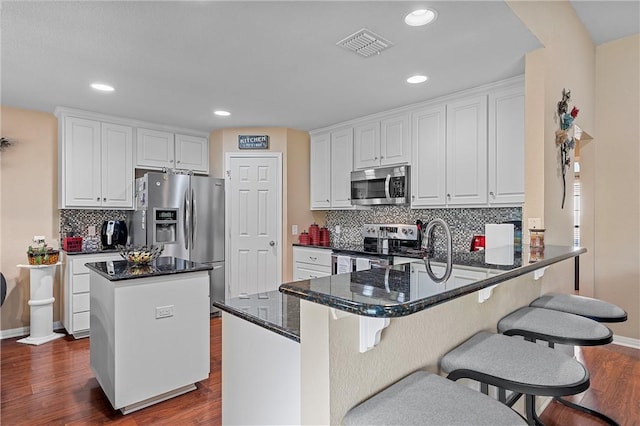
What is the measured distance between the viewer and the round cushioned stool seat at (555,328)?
1.58 metres

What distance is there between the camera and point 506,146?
121 inches

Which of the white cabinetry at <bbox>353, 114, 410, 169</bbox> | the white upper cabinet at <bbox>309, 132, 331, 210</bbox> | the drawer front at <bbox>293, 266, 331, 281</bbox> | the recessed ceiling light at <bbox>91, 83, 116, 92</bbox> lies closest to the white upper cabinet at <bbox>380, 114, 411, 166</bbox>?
the white cabinetry at <bbox>353, 114, 410, 169</bbox>

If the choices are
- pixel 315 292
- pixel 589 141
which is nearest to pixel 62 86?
pixel 315 292

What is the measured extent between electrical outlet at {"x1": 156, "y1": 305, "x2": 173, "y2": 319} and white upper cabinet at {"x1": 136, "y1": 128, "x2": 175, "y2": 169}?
8.35 ft

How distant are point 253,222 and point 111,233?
64.7 inches

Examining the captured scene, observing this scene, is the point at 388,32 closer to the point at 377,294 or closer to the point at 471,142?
the point at 471,142

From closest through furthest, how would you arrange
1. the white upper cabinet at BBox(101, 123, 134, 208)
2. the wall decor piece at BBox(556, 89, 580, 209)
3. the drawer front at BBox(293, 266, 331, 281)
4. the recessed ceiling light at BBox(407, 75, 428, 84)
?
the wall decor piece at BBox(556, 89, 580, 209), the recessed ceiling light at BBox(407, 75, 428, 84), the white upper cabinet at BBox(101, 123, 134, 208), the drawer front at BBox(293, 266, 331, 281)

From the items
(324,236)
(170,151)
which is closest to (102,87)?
(170,151)

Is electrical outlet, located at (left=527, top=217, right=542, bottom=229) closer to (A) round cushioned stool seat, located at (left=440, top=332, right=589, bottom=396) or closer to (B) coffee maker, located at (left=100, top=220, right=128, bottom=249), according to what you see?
(A) round cushioned stool seat, located at (left=440, top=332, right=589, bottom=396)

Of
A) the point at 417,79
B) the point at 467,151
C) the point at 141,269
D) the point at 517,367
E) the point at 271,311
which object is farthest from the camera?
the point at 467,151

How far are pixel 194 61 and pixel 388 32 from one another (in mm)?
1418

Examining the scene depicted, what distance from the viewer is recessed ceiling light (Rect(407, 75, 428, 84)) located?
2.96 m

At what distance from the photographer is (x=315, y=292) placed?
953mm

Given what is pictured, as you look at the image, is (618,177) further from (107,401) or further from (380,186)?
(107,401)
